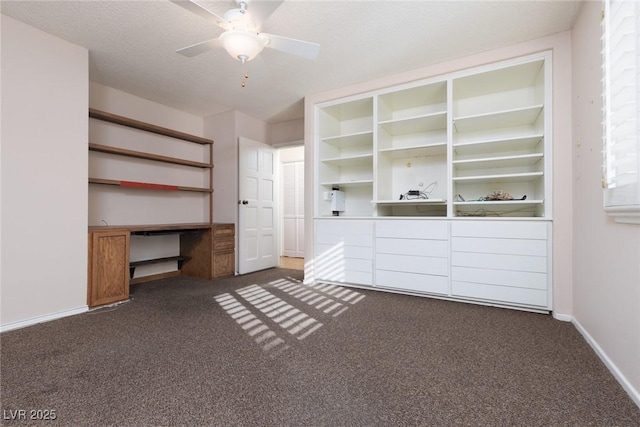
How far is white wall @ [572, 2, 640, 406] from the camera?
57.9 inches

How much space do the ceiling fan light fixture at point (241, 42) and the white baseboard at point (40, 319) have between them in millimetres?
2658

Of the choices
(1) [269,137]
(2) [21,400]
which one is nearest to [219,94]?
(1) [269,137]

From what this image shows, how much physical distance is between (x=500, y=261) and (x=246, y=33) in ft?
9.41

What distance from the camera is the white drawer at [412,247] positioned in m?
3.04

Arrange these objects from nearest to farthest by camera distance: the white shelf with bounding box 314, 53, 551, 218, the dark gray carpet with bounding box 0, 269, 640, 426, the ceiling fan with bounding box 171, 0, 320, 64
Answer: the dark gray carpet with bounding box 0, 269, 640, 426
the ceiling fan with bounding box 171, 0, 320, 64
the white shelf with bounding box 314, 53, 551, 218

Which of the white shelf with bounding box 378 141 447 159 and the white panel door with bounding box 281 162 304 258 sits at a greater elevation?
the white shelf with bounding box 378 141 447 159

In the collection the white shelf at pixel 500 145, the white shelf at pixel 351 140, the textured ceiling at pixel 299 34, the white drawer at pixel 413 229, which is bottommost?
the white drawer at pixel 413 229

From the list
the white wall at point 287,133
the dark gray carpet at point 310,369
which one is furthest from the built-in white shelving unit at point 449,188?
the white wall at point 287,133

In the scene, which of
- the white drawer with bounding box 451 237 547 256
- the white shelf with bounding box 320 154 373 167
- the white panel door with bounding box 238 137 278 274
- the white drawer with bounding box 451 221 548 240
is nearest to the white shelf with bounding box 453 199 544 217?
the white drawer with bounding box 451 221 548 240

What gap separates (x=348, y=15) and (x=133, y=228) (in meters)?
3.01

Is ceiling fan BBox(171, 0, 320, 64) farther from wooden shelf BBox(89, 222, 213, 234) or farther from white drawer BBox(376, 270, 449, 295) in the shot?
white drawer BBox(376, 270, 449, 295)

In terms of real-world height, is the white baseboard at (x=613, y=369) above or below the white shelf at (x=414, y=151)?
below

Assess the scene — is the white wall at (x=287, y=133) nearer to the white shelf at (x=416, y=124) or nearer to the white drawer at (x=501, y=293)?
the white shelf at (x=416, y=124)

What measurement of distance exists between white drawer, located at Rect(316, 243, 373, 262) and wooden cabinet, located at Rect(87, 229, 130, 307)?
2.16 m
